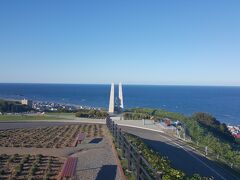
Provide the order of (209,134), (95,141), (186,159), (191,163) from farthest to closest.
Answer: (209,134) → (186,159) → (95,141) → (191,163)

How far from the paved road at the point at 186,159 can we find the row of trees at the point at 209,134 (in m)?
1.90

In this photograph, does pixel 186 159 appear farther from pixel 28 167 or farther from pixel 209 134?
pixel 209 134

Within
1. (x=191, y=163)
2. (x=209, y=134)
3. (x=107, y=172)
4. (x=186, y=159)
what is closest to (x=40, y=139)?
(x=186, y=159)

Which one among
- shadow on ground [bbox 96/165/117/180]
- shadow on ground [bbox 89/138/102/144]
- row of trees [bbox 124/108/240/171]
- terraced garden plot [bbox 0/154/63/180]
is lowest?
row of trees [bbox 124/108/240/171]

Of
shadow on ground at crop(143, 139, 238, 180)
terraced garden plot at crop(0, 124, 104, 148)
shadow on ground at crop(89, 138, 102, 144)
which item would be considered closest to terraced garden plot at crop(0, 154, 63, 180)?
terraced garden plot at crop(0, 124, 104, 148)

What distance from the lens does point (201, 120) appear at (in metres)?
40.8

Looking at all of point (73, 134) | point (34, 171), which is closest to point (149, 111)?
point (73, 134)

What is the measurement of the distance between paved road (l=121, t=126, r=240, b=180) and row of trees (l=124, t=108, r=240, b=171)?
1.90 meters

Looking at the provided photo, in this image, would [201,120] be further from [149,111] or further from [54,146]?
[54,146]

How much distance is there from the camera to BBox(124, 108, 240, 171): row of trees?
75.7ft

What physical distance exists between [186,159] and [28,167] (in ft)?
31.9

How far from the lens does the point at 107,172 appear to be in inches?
468

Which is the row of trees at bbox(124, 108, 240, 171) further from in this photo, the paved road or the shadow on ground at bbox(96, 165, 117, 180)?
the shadow on ground at bbox(96, 165, 117, 180)

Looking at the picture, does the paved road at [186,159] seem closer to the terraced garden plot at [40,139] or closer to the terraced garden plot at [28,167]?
the terraced garden plot at [40,139]
